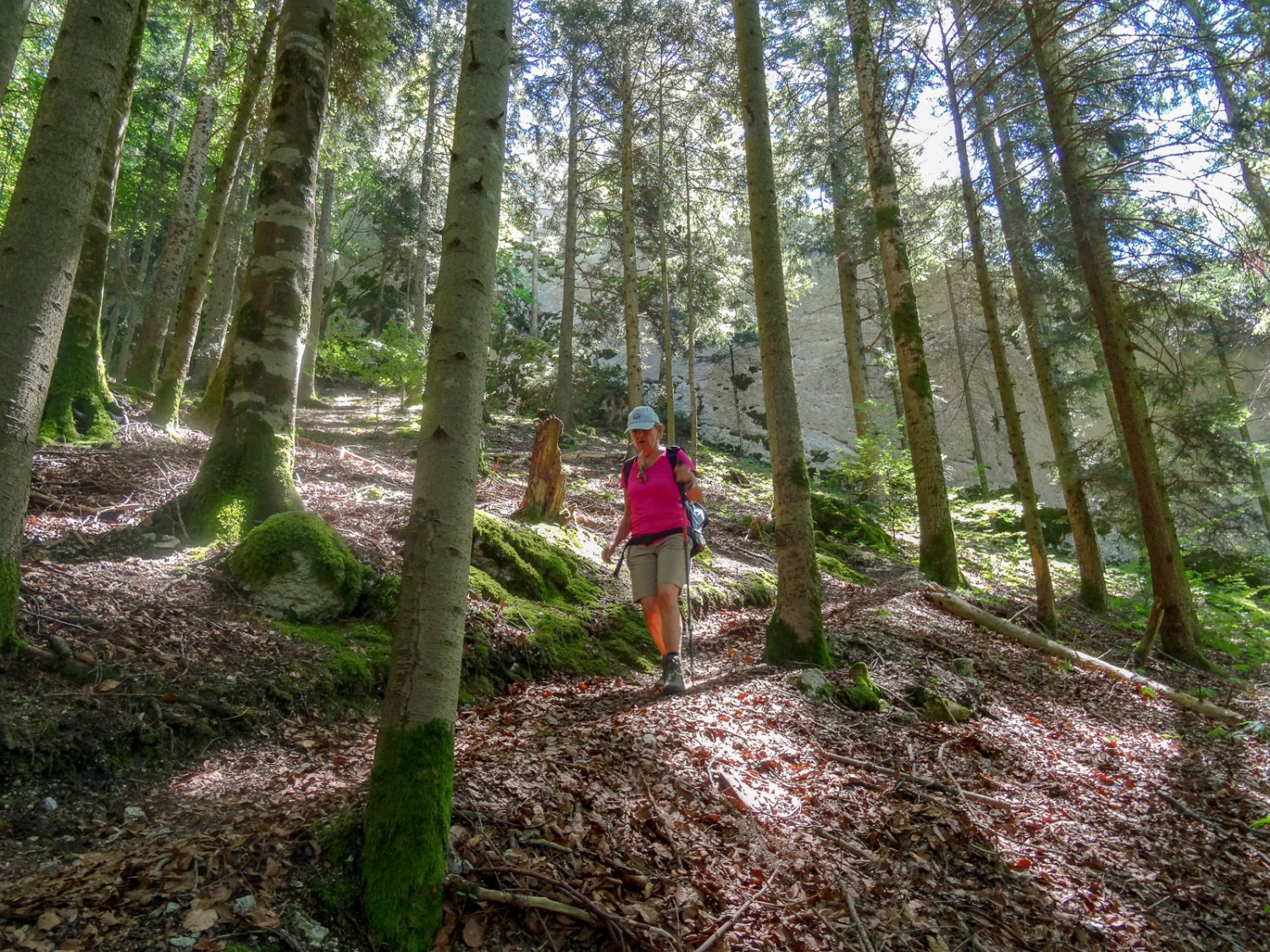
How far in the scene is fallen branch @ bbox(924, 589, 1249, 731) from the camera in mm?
6285

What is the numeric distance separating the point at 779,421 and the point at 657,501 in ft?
4.31

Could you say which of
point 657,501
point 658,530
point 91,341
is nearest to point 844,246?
point 657,501

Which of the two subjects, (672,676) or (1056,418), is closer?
(672,676)

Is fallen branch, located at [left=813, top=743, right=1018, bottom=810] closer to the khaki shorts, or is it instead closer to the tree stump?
the khaki shorts

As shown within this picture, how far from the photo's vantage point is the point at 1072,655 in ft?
23.8

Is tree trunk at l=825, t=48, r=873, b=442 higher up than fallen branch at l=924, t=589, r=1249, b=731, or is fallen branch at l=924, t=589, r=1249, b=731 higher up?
tree trunk at l=825, t=48, r=873, b=442

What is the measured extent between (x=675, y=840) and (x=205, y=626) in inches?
112

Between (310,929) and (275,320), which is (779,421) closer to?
(275,320)

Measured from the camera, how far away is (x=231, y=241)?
13914mm

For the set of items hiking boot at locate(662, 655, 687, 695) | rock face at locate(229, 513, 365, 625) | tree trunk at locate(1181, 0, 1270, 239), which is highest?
tree trunk at locate(1181, 0, 1270, 239)

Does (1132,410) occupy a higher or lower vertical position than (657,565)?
higher

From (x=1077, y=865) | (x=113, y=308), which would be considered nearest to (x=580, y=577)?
(x=1077, y=865)

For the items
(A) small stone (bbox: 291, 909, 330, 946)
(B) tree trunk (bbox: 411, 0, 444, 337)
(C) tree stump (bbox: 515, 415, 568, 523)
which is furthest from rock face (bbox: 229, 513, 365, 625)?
(B) tree trunk (bbox: 411, 0, 444, 337)

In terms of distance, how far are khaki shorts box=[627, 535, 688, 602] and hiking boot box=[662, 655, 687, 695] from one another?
0.52m
